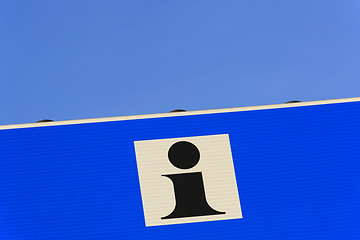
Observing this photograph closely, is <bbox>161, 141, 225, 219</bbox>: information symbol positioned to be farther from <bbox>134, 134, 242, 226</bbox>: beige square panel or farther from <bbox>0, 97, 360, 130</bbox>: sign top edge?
<bbox>0, 97, 360, 130</bbox>: sign top edge

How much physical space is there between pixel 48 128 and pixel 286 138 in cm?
439

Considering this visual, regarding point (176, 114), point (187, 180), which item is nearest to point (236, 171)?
point (187, 180)

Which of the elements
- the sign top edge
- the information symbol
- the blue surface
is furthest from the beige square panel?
the sign top edge

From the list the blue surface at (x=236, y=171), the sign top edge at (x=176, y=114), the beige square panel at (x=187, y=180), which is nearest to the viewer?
the blue surface at (x=236, y=171)

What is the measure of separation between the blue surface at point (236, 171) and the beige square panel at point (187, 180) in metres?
0.12

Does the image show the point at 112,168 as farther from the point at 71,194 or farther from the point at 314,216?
the point at 314,216

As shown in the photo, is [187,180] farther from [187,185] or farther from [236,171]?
[236,171]

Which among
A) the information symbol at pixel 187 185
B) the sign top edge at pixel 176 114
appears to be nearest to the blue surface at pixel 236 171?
the sign top edge at pixel 176 114

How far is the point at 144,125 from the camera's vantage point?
1073cm

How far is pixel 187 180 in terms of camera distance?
1048 cm

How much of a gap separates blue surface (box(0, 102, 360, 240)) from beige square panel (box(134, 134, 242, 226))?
0.12m

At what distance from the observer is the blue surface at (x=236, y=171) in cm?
1012

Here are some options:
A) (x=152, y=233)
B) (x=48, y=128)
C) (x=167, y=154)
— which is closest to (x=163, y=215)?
(x=152, y=233)

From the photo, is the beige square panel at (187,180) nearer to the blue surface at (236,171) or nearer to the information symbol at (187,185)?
the information symbol at (187,185)
